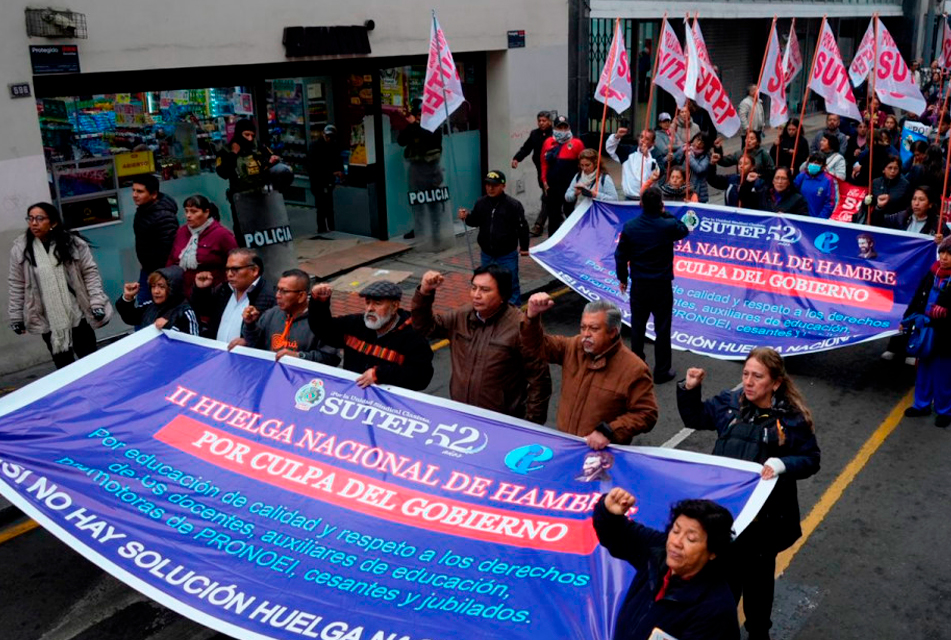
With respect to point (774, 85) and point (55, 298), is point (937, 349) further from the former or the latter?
point (55, 298)

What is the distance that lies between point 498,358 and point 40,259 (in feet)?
14.0

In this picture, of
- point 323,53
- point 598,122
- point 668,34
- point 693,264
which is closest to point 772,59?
point 668,34

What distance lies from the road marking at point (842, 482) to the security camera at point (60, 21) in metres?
8.05

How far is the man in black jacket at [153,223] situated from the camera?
29.5 feet

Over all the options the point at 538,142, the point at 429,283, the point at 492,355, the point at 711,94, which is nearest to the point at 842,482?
the point at 492,355

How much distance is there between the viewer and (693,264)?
1070 cm

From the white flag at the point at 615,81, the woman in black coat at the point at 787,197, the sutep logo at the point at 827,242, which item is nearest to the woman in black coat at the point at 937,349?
the sutep logo at the point at 827,242

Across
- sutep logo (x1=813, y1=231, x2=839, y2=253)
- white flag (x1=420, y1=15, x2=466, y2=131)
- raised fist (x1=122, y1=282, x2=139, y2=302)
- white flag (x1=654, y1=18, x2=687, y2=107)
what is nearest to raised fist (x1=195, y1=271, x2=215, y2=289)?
raised fist (x1=122, y1=282, x2=139, y2=302)

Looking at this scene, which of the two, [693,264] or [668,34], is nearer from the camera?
[693,264]

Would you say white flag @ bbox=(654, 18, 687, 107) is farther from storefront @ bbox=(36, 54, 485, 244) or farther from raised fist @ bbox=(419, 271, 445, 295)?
raised fist @ bbox=(419, 271, 445, 295)

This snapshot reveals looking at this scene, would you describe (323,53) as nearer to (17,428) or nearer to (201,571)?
(17,428)

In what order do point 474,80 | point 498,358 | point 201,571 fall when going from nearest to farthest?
point 201,571
point 498,358
point 474,80

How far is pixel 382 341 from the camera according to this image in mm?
5996

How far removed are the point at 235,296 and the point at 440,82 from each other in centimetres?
499
